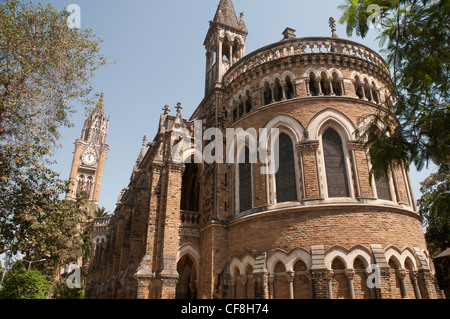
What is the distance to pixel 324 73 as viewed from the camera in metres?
15.8

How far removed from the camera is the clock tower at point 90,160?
249ft

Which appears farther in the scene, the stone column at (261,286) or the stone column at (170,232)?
the stone column at (170,232)

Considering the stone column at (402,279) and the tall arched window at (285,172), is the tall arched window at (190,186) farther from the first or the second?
the stone column at (402,279)

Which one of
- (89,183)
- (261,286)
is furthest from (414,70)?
(89,183)

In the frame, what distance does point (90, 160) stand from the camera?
79625 millimetres

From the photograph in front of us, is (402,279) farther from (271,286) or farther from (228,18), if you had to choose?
(228,18)

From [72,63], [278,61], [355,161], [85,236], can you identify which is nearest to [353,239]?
[355,161]

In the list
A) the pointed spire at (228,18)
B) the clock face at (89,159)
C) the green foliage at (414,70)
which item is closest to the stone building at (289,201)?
the green foliage at (414,70)

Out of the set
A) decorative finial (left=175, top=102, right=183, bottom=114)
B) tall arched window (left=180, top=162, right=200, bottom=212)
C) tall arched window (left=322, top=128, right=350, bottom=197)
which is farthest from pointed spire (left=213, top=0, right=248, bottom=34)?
tall arched window (left=322, top=128, right=350, bottom=197)

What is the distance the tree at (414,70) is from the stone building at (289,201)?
3.52 m

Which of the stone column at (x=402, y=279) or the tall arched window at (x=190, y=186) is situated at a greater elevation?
the tall arched window at (x=190, y=186)

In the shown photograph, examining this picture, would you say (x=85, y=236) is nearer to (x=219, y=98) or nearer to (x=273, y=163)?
(x=219, y=98)

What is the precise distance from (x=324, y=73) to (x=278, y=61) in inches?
93.1

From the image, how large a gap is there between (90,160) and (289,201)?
7440 centimetres
